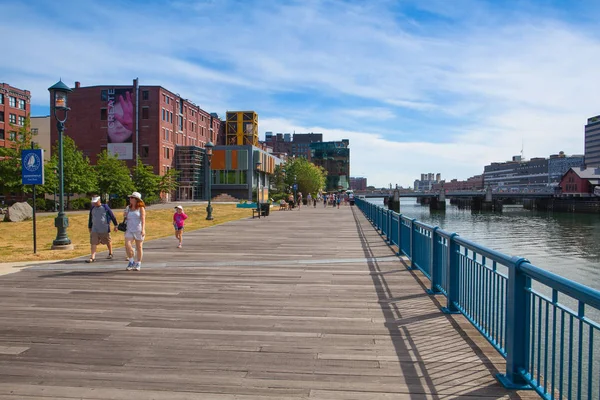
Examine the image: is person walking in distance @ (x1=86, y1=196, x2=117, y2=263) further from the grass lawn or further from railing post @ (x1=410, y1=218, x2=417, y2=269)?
railing post @ (x1=410, y1=218, x2=417, y2=269)

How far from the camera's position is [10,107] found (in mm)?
71000

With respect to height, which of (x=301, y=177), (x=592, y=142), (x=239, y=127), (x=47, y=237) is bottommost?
(x=47, y=237)

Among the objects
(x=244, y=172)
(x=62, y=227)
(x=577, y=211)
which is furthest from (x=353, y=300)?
(x=577, y=211)

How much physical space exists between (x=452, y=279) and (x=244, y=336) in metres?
Answer: 3.04

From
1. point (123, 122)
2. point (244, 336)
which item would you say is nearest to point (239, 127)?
point (123, 122)

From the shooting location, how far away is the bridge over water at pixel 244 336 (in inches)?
163

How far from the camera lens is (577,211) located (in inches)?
3691

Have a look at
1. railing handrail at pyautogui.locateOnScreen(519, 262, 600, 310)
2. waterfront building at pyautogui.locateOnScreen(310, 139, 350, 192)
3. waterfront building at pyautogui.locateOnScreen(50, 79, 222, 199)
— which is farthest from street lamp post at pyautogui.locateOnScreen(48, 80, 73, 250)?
waterfront building at pyautogui.locateOnScreen(310, 139, 350, 192)

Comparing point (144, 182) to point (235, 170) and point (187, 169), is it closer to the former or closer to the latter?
point (187, 169)

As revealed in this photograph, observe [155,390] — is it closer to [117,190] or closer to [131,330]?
[131,330]

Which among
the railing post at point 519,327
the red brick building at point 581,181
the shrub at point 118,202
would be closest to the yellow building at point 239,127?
the shrub at point 118,202

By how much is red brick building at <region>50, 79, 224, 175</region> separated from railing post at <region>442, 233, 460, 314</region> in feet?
220

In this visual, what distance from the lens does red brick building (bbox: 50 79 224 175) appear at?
69.7m

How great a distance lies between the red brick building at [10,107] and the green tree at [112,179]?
880 inches
